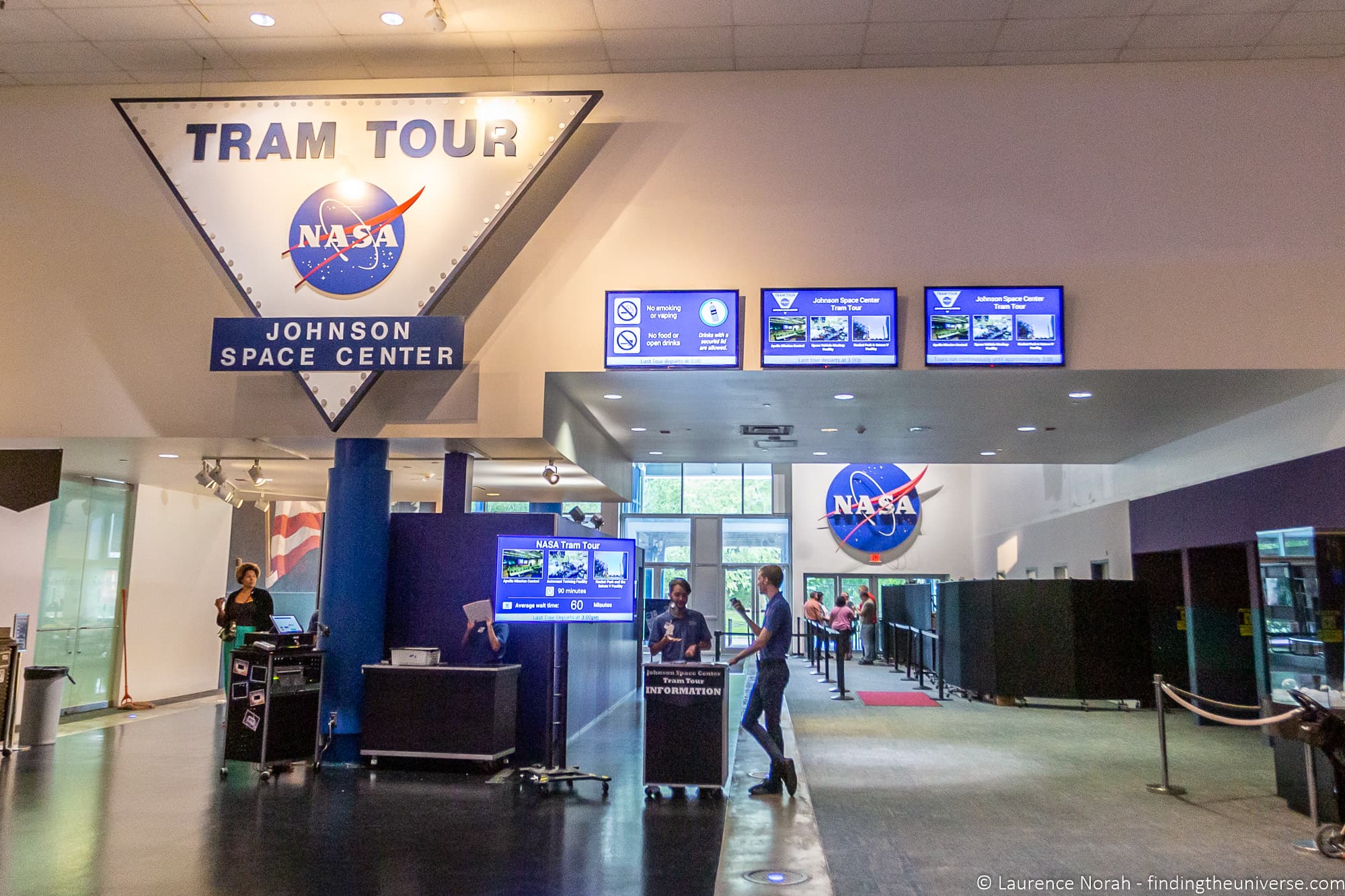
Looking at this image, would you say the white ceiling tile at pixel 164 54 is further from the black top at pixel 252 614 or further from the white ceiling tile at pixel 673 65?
the black top at pixel 252 614

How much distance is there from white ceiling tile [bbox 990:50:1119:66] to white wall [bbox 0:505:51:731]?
10180mm

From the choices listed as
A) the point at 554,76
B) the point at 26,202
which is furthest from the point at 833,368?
the point at 26,202

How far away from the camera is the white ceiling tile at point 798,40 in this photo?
749cm

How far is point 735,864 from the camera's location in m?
5.04

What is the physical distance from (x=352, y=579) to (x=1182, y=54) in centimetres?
820

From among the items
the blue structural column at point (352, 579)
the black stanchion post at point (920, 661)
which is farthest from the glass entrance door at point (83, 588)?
the black stanchion post at point (920, 661)

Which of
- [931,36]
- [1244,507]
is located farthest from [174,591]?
[1244,507]

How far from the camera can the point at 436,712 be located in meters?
7.66

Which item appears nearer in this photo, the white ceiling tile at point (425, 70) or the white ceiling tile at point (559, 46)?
the white ceiling tile at point (559, 46)

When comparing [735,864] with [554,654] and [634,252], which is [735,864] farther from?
[634,252]

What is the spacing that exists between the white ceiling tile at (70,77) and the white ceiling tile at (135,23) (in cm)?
65

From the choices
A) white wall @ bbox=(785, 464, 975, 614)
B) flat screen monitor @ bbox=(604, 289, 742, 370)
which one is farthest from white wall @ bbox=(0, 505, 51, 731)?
white wall @ bbox=(785, 464, 975, 614)

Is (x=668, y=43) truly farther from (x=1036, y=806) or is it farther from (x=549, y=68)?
(x=1036, y=806)

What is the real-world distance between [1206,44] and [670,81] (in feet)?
14.2
